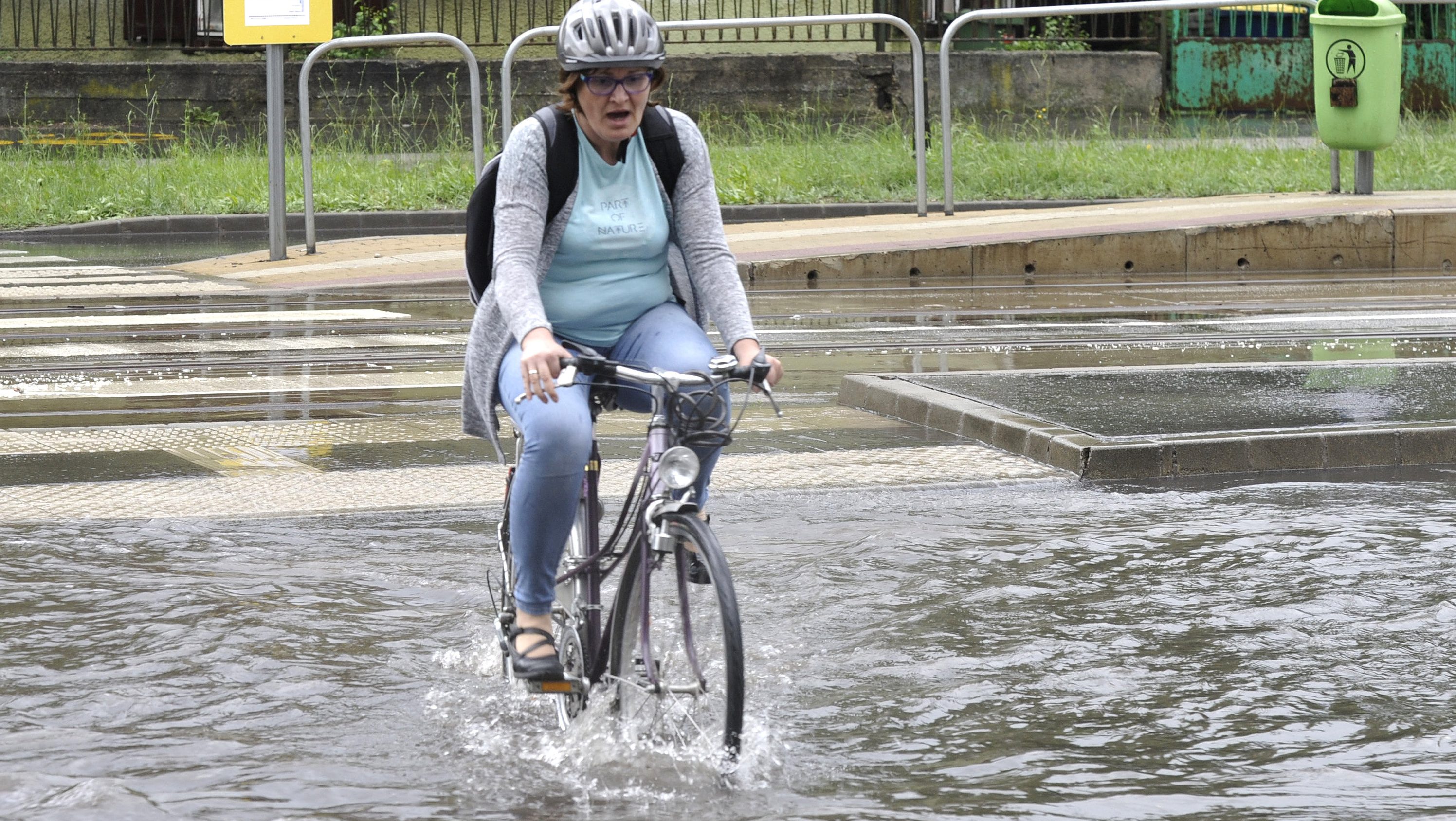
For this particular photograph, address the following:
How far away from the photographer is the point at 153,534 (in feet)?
18.9

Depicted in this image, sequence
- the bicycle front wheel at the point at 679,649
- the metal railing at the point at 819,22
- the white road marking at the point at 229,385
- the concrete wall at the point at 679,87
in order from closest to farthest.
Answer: the bicycle front wheel at the point at 679,649, the white road marking at the point at 229,385, the metal railing at the point at 819,22, the concrete wall at the point at 679,87

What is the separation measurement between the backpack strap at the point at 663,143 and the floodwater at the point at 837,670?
1108 mm

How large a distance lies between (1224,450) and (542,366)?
3805 mm

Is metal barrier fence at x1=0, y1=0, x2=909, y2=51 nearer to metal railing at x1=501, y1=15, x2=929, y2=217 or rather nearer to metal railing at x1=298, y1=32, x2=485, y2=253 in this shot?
metal railing at x1=501, y1=15, x2=929, y2=217

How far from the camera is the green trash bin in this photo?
14.2m

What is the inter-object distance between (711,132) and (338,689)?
17860 millimetres

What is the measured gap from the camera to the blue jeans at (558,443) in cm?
368

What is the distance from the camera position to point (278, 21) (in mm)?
13102

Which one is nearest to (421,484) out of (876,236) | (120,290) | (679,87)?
(120,290)

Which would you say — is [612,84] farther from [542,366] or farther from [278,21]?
[278,21]

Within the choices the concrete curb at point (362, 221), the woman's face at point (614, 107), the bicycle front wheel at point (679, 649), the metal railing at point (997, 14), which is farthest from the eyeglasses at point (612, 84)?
the concrete curb at point (362, 221)

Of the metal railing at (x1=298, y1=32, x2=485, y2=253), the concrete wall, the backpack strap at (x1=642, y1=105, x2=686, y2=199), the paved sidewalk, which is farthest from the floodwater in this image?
the concrete wall

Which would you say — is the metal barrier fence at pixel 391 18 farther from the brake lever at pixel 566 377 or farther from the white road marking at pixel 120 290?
the brake lever at pixel 566 377

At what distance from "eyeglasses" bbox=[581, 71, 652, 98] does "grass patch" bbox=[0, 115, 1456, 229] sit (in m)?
13.0
